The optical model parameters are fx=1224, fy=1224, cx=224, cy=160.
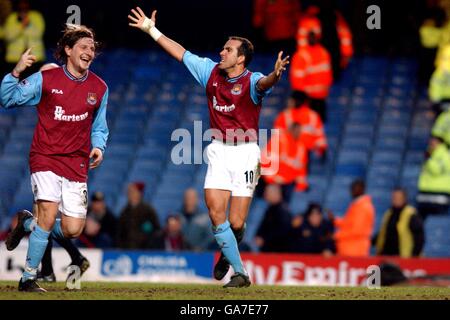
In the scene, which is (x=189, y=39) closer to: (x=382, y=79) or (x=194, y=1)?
(x=194, y=1)

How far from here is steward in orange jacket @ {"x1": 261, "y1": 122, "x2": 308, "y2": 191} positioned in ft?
66.8

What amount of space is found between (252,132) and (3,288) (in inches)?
112

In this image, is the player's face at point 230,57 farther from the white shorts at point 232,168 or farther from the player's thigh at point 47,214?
the player's thigh at point 47,214

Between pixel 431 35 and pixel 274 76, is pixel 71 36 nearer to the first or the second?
pixel 274 76

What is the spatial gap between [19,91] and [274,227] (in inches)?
302

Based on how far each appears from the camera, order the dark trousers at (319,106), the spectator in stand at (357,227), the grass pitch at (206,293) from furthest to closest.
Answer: the dark trousers at (319,106) < the spectator in stand at (357,227) < the grass pitch at (206,293)

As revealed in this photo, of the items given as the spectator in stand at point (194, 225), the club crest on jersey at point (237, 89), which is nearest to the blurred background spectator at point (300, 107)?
the spectator in stand at point (194, 225)

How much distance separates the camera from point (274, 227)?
18234 millimetres

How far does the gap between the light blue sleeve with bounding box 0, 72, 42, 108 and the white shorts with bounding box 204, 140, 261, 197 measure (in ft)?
6.10

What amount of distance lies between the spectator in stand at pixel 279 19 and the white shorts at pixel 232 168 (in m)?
11.4

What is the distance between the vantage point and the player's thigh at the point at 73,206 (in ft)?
37.6

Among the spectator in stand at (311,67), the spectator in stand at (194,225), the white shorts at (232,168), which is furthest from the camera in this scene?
the spectator in stand at (311,67)

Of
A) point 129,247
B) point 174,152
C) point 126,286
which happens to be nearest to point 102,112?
point 126,286

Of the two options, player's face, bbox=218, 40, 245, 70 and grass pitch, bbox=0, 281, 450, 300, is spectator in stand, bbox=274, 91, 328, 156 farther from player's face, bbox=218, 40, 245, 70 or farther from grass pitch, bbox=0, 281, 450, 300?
player's face, bbox=218, 40, 245, 70
